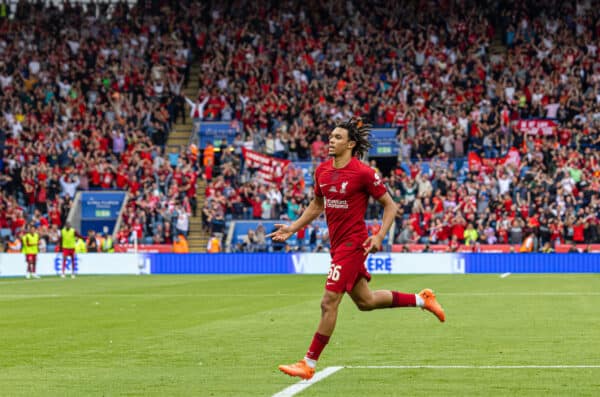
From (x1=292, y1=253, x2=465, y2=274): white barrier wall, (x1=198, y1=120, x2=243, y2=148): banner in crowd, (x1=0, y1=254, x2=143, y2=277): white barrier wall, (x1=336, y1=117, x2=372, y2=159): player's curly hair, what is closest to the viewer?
(x1=336, y1=117, x2=372, y2=159): player's curly hair

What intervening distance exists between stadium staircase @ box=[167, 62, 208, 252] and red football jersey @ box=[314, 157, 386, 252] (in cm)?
3453

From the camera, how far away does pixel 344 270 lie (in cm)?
1085

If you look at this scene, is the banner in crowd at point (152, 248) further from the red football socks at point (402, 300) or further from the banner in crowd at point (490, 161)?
the red football socks at point (402, 300)

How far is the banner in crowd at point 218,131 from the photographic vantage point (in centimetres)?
4847

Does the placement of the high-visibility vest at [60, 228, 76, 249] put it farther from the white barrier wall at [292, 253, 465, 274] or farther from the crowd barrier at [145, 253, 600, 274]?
the white barrier wall at [292, 253, 465, 274]

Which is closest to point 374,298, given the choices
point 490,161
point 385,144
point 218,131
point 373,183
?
point 373,183

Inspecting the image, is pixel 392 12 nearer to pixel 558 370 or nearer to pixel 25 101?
pixel 25 101

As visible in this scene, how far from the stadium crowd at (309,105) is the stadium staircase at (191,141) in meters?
0.43

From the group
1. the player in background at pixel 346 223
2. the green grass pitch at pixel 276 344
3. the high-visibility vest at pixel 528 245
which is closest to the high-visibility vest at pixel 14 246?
the green grass pitch at pixel 276 344

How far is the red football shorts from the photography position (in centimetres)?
1084

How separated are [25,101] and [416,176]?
18.9 metres

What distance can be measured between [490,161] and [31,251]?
17.6 m

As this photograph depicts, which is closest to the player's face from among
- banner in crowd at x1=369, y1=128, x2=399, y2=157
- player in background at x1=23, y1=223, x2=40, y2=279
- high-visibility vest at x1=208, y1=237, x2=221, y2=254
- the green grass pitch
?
the green grass pitch

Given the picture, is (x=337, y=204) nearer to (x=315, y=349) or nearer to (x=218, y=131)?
(x=315, y=349)
